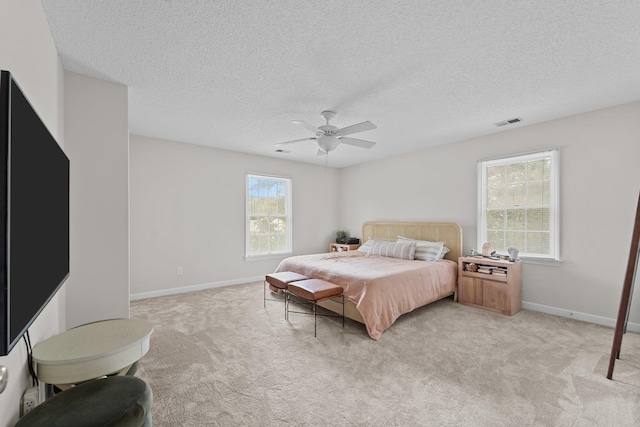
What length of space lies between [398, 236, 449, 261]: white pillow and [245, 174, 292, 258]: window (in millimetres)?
2707

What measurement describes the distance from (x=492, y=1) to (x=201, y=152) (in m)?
4.50

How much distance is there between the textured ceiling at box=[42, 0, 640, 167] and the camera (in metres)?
1.78

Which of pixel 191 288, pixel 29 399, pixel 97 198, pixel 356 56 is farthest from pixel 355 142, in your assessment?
pixel 191 288

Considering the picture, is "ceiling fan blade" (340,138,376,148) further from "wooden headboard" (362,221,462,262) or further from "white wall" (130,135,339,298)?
"white wall" (130,135,339,298)

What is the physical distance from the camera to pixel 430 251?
15.1 ft

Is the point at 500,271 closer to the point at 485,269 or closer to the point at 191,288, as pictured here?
the point at 485,269

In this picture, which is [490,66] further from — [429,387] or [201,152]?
[201,152]

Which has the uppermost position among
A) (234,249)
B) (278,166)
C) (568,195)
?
(278,166)

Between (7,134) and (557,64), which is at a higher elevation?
(557,64)

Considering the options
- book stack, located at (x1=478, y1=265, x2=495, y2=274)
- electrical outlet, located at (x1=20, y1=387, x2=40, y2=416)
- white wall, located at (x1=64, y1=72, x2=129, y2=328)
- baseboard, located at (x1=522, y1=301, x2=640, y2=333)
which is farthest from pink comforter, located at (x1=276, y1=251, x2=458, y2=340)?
electrical outlet, located at (x1=20, y1=387, x2=40, y2=416)

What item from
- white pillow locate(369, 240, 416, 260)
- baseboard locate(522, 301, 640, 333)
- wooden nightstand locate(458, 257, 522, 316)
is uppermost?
white pillow locate(369, 240, 416, 260)

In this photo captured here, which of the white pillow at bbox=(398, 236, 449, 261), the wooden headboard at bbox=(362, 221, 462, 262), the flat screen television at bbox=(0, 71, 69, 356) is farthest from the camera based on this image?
the wooden headboard at bbox=(362, 221, 462, 262)

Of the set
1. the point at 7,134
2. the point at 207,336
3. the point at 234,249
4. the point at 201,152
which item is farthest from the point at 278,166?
the point at 7,134

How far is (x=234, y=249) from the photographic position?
208 inches
